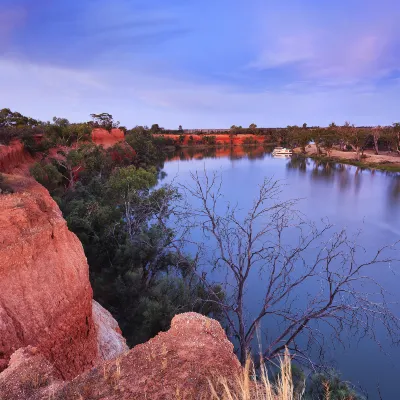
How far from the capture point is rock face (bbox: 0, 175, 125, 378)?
586 centimetres

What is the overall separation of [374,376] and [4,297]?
10175mm

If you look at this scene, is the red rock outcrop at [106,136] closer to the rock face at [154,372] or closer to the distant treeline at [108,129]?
the distant treeline at [108,129]

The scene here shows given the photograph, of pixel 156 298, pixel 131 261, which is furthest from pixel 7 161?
pixel 156 298

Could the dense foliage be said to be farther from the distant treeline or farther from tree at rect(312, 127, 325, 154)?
tree at rect(312, 127, 325, 154)

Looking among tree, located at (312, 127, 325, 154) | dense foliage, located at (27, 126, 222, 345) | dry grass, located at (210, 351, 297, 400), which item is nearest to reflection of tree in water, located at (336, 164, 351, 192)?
tree, located at (312, 127, 325, 154)

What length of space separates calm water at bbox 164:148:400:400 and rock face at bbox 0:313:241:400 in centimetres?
536

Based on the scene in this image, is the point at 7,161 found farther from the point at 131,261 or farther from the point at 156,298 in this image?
the point at 156,298

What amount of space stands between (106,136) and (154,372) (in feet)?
183

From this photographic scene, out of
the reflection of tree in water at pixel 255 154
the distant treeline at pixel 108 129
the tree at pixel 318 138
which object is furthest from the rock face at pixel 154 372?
the tree at pixel 318 138

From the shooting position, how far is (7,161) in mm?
22219

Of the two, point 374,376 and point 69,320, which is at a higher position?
point 69,320

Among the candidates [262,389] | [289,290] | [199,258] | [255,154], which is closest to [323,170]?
[255,154]

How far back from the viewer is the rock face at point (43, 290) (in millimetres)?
5855

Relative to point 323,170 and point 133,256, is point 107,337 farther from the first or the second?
point 323,170
